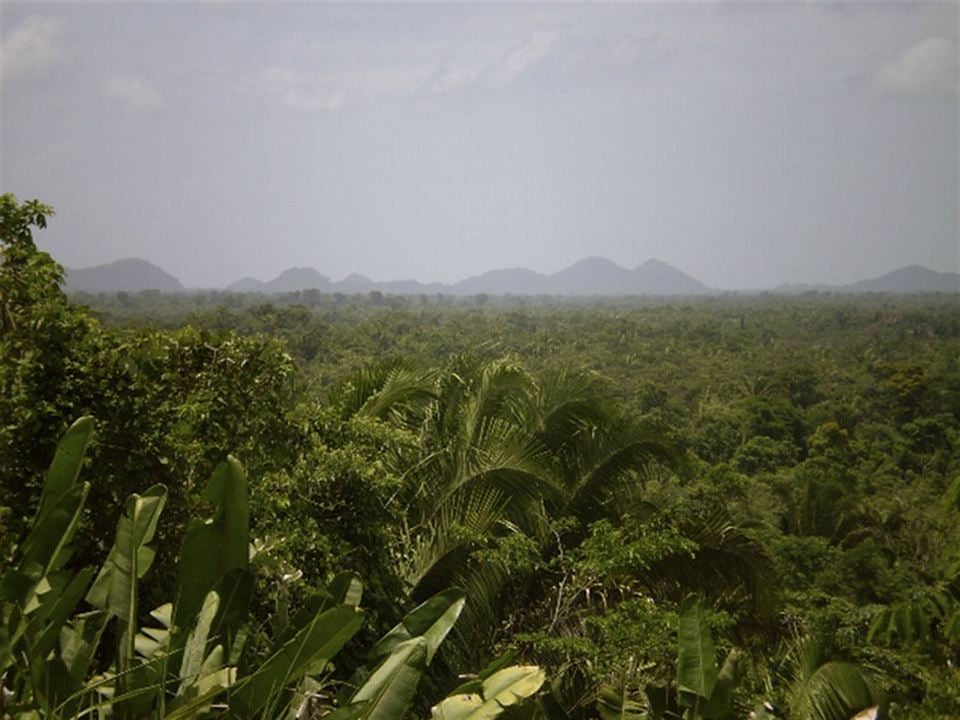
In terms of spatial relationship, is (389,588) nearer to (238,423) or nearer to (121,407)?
(238,423)

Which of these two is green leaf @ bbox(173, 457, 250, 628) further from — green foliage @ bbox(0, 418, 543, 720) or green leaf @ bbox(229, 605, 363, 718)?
green leaf @ bbox(229, 605, 363, 718)

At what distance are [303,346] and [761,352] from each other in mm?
27893

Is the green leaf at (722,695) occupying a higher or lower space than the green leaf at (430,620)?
lower

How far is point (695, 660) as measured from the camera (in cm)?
248

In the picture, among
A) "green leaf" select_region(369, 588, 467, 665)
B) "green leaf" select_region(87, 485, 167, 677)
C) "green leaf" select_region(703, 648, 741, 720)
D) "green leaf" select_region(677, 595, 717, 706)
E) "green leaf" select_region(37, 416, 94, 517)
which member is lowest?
"green leaf" select_region(703, 648, 741, 720)

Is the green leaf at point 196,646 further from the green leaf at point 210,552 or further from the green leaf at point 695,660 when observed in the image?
the green leaf at point 695,660

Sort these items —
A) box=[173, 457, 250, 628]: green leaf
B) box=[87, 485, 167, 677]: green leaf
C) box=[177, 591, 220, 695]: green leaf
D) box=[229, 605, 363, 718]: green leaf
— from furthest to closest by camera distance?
box=[173, 457, 250, 628]: green leaf
box=[87, 485, 167, 677]: green leaf
box=[177, 591, 220, 695]: green leaf
box=[229, 605, 363, 718]: green leaf

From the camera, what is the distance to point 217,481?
2494 millimetres

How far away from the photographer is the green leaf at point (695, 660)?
8.06 feet

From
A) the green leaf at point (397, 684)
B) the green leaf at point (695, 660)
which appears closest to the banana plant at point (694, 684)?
the green leaf at point (695, 660)

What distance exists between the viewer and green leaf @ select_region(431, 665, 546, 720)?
85.7 inches

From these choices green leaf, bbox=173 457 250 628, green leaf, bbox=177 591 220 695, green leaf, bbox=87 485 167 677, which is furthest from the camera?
green leaf, bbox=173 457 250 628

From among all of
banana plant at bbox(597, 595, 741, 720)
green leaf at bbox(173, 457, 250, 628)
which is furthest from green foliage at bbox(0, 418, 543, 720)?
banana plant at bbox(597, 595, 741, 720)

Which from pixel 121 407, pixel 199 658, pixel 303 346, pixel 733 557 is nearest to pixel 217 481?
pixel 199 658
